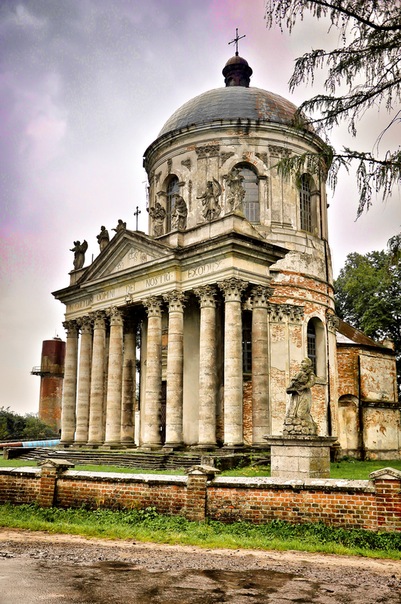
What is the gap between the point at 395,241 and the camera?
10.0 meters

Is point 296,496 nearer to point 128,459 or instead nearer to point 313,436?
point 313,436

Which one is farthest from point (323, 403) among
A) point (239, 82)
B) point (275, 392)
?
point (239, 82)

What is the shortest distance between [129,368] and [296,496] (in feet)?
59.6

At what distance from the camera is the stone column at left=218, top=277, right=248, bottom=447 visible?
21.3 meters

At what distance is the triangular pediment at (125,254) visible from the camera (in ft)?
82.6

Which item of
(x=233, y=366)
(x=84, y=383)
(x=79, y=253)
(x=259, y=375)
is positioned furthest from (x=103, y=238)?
(x=259, y=375)

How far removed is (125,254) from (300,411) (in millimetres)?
13515

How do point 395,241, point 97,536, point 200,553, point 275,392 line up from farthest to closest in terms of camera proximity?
point 275,392, point 97,536, point 395,241, point 200,553

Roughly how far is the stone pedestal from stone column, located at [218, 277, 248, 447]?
5.65 metres

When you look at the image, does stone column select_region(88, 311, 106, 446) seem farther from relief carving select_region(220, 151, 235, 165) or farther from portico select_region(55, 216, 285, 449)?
relief carving select_region(220, 151, 235, 165)

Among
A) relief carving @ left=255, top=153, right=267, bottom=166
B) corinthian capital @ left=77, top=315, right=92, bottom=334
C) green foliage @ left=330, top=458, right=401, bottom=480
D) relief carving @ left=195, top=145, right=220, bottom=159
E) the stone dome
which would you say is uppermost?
the stone dome

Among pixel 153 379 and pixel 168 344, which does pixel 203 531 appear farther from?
pixel 153 379

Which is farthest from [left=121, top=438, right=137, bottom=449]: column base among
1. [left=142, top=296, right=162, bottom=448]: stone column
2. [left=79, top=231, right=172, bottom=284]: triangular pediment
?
[left=79, top=231, right=172, bottom=284]: triangular pediment

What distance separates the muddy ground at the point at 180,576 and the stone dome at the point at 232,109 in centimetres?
2319
